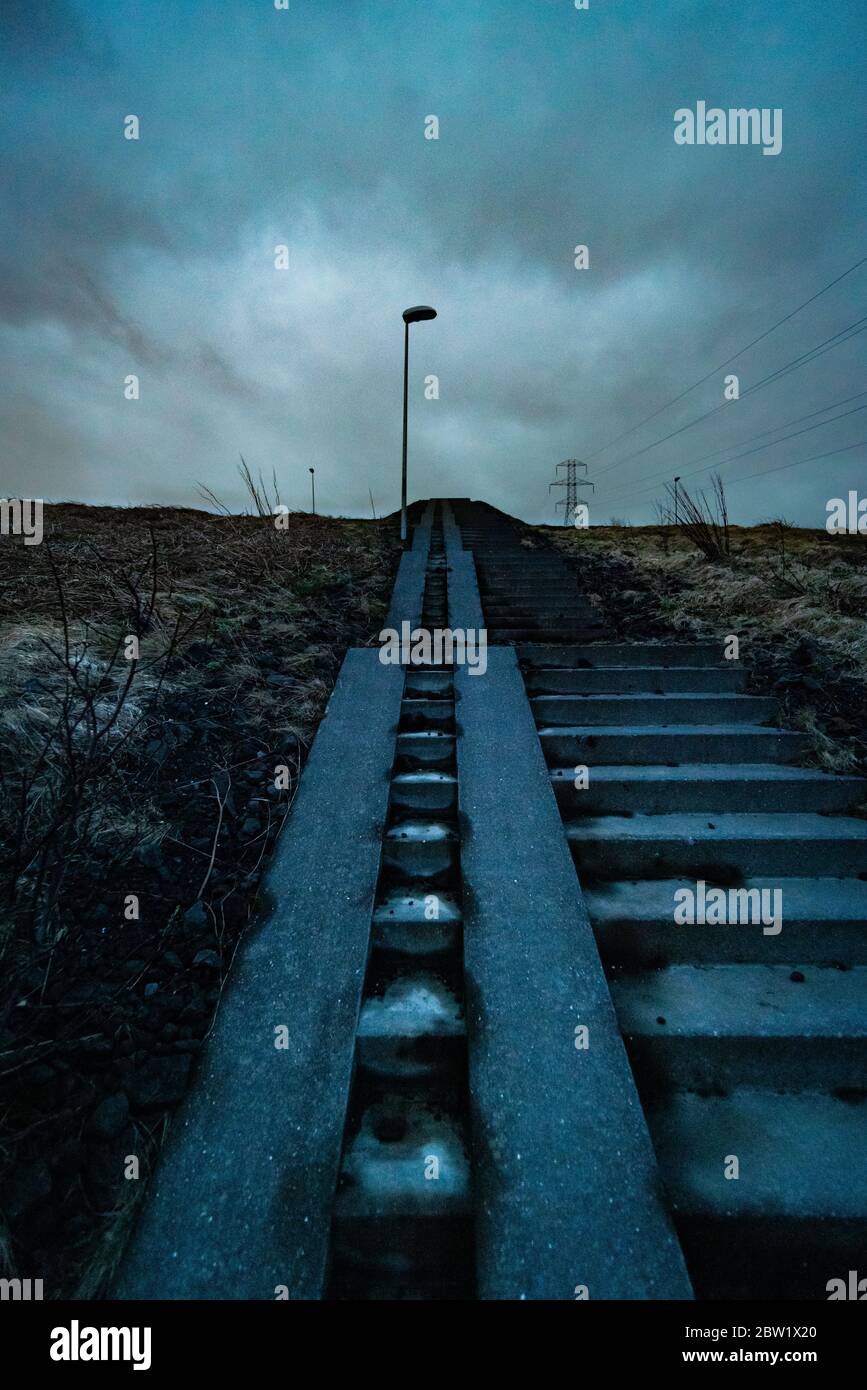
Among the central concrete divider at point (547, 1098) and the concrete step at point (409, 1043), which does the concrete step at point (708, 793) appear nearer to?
the central concrete divider at point (547, 1098)

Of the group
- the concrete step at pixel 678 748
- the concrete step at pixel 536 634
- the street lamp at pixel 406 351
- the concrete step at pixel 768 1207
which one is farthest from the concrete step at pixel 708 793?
the street lamp at pixel 406 351

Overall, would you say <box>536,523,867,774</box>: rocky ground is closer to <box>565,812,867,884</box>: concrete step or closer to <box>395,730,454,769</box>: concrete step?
<box>565,812,867,884</box>: concrete step

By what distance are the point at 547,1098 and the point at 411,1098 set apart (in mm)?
436

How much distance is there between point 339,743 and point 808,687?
125 inches

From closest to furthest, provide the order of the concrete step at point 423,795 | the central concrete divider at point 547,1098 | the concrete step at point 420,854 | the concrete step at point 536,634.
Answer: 1. the central concrete divider at point 547,1098
2. the concrete step at point 420,854
3. the concrete step at point 423,795
4. the concrete step at point 536,634

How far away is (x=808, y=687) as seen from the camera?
12.0 feet

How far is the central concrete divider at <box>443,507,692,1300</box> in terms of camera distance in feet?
4.18

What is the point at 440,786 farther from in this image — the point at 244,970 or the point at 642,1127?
the point at 642,1127

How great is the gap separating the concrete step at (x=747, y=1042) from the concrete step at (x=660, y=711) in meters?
1.85

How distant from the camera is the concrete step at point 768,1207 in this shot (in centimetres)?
140

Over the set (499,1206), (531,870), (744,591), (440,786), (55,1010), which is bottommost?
(499,1206)

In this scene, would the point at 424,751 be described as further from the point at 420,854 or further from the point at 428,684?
the point at 428,684

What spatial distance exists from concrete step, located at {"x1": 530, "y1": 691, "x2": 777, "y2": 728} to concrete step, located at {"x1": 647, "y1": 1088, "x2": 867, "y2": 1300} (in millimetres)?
2240

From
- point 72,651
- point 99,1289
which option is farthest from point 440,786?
point 72,651
